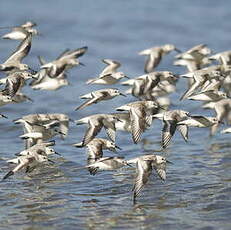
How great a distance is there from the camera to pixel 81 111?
14.0 metres

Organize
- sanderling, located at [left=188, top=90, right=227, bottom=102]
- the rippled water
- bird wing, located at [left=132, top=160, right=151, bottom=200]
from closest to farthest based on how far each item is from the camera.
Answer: the rippled water < bird wing, located at [left=132, top=160, right=151, bottom=200] < sanderling, located at [left=188, top=90, right=227, bottom=102]

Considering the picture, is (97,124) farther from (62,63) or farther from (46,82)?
(46,82)

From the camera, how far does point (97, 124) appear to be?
386 inches

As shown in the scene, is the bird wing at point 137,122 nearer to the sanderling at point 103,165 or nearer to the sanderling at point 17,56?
the sanderling at point 103,165

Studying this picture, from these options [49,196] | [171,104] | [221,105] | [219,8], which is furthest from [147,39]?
[49,196]

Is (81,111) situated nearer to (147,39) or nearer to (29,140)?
(29,140)

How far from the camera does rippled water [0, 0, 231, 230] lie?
836 cm

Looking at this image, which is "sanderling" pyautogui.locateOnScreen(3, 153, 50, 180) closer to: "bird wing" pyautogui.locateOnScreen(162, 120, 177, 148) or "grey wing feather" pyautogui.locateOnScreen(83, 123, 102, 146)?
"grey wing feather" pyautogui.locateOnScreen(83, 123, 102, 146)

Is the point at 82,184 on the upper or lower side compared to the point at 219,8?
upper

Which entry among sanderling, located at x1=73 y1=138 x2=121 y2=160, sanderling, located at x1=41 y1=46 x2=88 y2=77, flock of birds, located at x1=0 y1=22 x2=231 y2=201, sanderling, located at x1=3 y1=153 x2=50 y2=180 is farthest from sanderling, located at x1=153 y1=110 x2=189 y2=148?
sanderling, located at x1=41 y1=46 x2=88 y2=77

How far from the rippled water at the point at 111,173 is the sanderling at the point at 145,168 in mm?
185

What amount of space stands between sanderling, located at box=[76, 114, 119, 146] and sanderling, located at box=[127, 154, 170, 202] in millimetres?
675

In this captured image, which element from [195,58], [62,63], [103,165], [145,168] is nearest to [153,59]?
[195,58]

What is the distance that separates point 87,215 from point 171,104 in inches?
246
